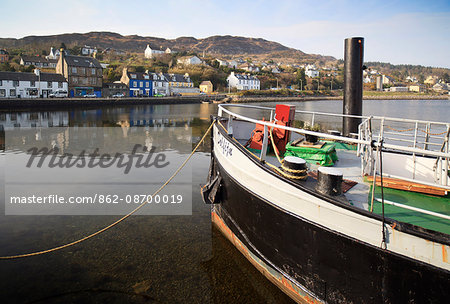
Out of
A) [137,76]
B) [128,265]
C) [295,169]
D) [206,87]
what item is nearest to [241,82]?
[206,87]

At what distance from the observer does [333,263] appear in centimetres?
392

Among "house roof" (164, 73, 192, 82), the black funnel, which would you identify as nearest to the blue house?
"house roof" (164, 73, 192, 82)

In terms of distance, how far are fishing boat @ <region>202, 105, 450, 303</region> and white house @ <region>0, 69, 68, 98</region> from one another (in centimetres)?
7004

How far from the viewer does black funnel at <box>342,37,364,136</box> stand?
8867 millimetres

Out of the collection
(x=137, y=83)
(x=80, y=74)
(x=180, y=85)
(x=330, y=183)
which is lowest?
(x=330, y=183)

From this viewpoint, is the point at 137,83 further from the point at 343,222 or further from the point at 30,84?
the point at 343,222

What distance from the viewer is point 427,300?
10.6 feet

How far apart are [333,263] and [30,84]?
74690 mm

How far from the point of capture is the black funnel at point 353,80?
29.1 ft

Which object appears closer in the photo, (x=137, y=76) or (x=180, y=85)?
(x=137, y=76)

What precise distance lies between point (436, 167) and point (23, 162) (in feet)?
49.5

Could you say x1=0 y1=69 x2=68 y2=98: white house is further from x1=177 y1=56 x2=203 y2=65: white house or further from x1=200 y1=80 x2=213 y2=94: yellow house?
x1=177 y1=56 x2=203 y2=65: white house

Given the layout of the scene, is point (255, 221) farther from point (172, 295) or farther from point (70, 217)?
point (70, 217)

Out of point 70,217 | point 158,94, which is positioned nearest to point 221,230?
point 70,217
